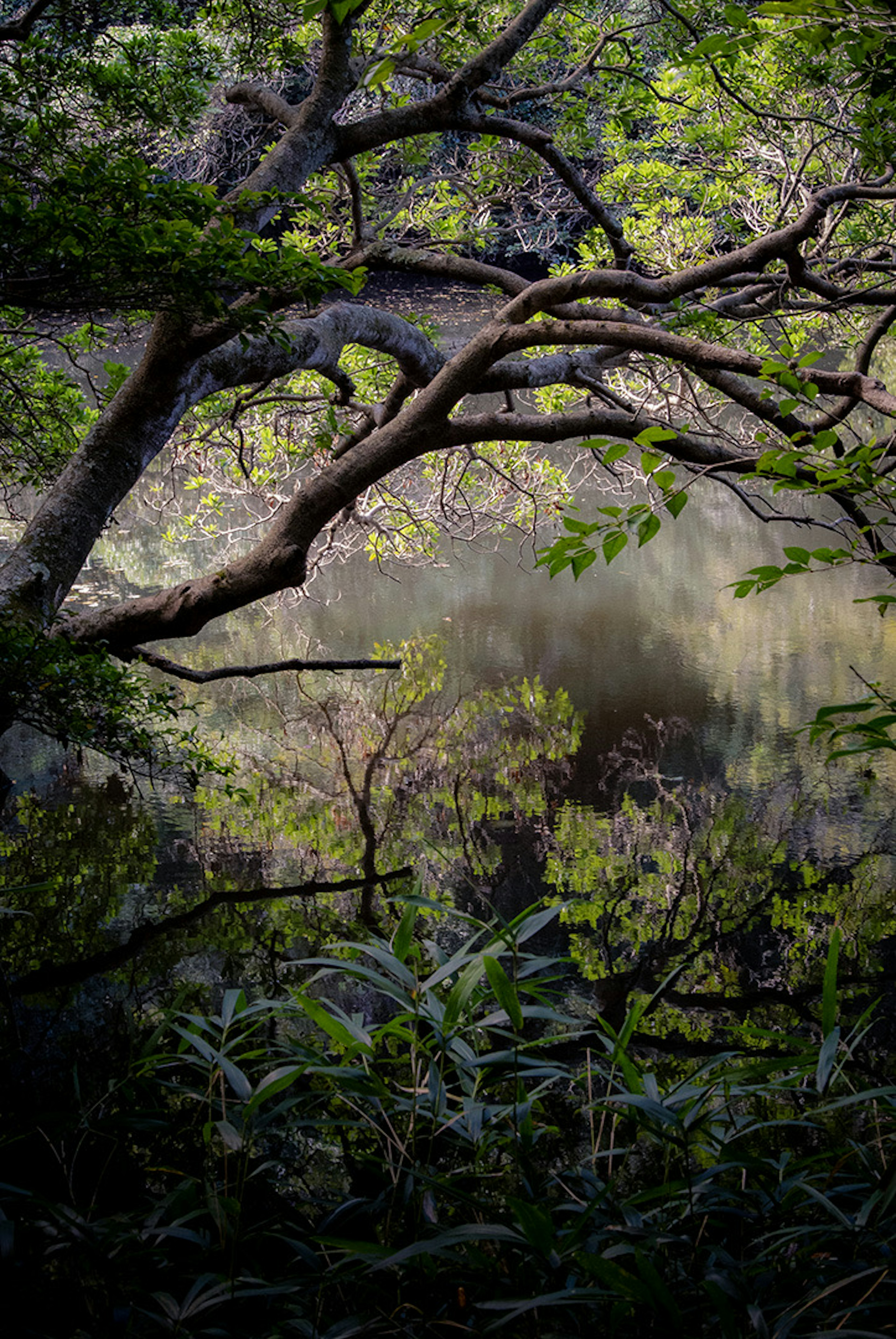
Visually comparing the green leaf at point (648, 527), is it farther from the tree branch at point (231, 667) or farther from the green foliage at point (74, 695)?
the tree branch at point (231, 667)

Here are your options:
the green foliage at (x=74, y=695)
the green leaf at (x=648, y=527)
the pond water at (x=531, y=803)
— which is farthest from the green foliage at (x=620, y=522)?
the green foliage at (x=74, y=695)

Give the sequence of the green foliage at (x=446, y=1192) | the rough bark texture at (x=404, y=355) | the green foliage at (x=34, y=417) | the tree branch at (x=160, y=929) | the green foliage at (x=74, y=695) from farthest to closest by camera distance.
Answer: the green foliage at (x=34, y=417) < the rough bark texture at (x=404, y=355) < the green foliage at (x=74, y=695) < the tree branch at (x=160, y=929) < the green foliage at (x=446, y=1192)

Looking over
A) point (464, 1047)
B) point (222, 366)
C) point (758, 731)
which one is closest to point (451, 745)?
point (758, 731)

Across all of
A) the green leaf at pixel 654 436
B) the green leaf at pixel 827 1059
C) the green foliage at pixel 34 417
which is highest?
the green foliage at pixel 34 417

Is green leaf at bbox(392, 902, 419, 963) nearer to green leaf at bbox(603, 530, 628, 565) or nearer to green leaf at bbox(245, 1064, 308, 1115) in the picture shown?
green leaf at bbox(245, 1064, 308, 1115)

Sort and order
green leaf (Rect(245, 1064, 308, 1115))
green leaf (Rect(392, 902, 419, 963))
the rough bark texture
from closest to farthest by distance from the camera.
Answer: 1. green leaf (Rect(245, 1064, 308, 1115))
2. green leaf (Rect(392, 902, 419, 963))
3. the rough bark texture

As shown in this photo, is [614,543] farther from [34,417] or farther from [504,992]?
[34,417]

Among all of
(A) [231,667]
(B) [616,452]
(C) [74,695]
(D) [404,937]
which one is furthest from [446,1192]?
(A) [231,667]

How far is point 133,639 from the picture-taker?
155 inches

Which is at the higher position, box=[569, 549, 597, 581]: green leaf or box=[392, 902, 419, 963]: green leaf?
box=[569, 549, 597, 581]: green leaf

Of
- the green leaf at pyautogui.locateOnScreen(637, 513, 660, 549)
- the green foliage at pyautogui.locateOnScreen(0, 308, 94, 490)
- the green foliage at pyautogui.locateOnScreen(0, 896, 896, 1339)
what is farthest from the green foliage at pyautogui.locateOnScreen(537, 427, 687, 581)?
the green foliage at pyautogui.locateOnScreen(0, 308, 94, 490)

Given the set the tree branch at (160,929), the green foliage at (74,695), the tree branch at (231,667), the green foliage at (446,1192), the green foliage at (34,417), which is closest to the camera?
the green foliage at (446,1192)

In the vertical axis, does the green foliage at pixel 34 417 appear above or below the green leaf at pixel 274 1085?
above

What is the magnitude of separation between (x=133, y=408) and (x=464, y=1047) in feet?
9.13
